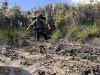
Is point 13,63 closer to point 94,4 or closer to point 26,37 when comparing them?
point 26,37

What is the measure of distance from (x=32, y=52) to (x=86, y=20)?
8.48 m

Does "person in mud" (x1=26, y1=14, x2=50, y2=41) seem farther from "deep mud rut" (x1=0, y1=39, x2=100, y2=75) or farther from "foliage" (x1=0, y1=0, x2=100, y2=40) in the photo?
"foliage" (x1=0, y1=0, x2=100, y2=40)

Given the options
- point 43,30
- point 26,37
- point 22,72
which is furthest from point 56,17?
point 22,72

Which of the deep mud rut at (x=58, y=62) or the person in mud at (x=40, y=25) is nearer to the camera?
the deep mud rut at (x=58, y=62)

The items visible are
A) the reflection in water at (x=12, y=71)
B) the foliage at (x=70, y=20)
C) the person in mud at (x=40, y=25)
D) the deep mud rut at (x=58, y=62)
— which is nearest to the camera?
the deep mud rut at (x=58, y=62)

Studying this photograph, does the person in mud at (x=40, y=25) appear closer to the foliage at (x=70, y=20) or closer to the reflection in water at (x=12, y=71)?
the reflection in water at (x=12, y=71)

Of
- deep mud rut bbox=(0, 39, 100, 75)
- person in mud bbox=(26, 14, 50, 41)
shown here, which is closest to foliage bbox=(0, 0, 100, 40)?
person in mud bbox=(26, 14, 50, 41)

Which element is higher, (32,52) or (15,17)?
(15,17)

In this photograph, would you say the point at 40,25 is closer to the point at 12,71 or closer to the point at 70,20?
the point at 12,71

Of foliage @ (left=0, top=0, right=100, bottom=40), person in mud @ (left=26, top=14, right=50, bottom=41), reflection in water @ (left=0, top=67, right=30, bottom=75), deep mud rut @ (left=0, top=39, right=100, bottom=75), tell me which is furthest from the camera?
foliage @ (left=0, top=0, right=100, bottom=40)

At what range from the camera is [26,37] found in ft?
40.5

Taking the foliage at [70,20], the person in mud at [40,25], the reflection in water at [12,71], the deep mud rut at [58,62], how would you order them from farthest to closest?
1. the foliage at [70,20]
2. the person in mud at [40,25]
3. the reflection in water at [12,71]
4. the deep mud rut at [58,62]

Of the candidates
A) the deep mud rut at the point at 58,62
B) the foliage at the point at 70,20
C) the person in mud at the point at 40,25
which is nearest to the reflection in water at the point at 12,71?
the deep mud rut at the point at 58,62

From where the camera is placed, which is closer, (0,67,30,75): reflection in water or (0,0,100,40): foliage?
(0,67,30,75): reflection in water
